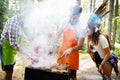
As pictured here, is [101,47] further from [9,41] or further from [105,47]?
[9,41]

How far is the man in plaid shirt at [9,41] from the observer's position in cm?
502

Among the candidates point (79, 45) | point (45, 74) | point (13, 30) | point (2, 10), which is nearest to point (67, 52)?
point (79, 45)

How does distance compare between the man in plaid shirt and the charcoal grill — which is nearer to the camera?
the charcoal grill

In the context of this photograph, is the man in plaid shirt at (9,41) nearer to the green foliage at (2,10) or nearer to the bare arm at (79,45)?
the bare arm at (79,45)

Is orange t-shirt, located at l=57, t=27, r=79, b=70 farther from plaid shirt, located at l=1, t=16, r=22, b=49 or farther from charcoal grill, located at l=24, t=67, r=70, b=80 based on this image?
plaid shirt, located at l=1, t=16, r=22, b=49

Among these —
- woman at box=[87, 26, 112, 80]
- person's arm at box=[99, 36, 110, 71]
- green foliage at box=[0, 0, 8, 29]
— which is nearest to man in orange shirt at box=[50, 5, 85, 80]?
woman at box=[87, 26, 112, 80]

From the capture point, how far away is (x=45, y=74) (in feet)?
14.3

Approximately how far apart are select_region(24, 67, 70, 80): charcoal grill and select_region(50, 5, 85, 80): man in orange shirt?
0.78 meters

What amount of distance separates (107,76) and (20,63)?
533 centimetres

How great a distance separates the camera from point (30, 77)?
A: 14.5ft

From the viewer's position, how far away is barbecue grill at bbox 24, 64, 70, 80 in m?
4.29

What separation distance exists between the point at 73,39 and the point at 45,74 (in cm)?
120

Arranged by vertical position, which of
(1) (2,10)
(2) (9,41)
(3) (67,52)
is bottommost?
(3) (67,52)

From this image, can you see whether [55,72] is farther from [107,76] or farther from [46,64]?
[107,76]
